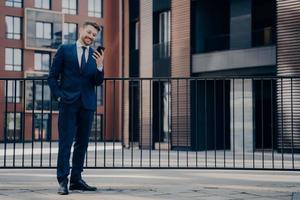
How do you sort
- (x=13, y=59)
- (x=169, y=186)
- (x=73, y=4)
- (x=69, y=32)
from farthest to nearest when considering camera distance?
(x=73, y=4) < (x=69, y=32) < (x=13, y=59) < (x=169, y=186)

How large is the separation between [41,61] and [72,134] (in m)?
40.6

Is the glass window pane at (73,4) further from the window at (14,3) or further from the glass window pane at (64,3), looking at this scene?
the window at (14,3)

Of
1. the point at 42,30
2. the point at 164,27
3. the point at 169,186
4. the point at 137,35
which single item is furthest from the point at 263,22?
the point at 42,30

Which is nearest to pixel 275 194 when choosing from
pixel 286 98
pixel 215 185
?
pixel 215 185

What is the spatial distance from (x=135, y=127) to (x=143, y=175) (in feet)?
55.2

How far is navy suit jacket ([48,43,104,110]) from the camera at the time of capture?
6.33 metres

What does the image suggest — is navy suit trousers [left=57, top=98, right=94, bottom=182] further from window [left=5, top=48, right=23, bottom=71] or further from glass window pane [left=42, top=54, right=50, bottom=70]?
glass window pane [left=42, top=54, right=50, bottom=70]

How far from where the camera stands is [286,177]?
8.46m

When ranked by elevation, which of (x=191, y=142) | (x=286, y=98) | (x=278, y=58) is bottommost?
(x=191, y=142)

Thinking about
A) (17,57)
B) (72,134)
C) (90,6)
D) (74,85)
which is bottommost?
(72,134)

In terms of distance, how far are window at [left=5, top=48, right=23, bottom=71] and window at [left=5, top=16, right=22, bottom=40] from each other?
116 cm

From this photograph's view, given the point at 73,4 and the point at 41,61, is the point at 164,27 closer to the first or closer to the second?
the point at 41,61

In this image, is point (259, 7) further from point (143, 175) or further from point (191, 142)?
point (143, 175)

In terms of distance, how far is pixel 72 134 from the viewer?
6.40 metres
